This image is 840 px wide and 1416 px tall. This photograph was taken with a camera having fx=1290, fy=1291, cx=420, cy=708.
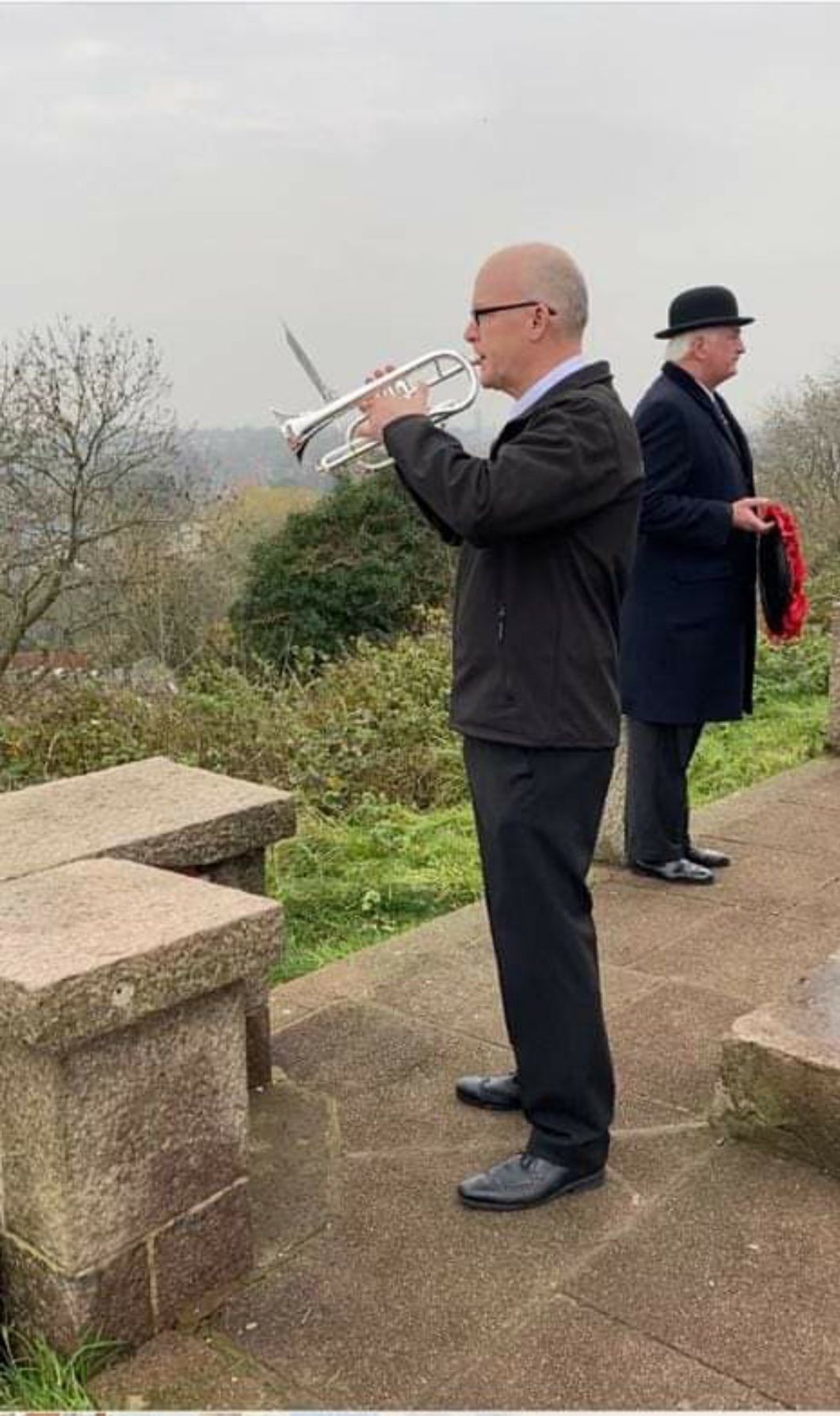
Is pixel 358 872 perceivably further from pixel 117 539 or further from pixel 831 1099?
pixel 117 539

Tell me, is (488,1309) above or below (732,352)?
below

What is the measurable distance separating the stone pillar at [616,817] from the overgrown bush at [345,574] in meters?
14.3

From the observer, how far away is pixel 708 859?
485 centimetres

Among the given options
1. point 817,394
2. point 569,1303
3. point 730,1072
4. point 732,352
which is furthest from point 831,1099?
point 817,394

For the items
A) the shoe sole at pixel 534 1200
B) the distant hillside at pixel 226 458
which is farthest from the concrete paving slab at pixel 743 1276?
the distant hillside at pixel 226 458

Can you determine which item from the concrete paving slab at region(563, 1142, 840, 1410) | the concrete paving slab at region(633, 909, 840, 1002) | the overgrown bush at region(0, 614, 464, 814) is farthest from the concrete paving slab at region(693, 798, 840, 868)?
the concrete paving slab at region(563, 1142, 840, 1410)

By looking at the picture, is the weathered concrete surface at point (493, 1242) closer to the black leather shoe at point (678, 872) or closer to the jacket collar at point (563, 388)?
the black leather shoe at point (678, 872)

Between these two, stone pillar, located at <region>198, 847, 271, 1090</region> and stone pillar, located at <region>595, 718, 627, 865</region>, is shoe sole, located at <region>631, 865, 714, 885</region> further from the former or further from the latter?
stone pillar, located at <region>198, 847, 271, 1090</region>

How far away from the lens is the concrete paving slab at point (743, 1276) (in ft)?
7.27

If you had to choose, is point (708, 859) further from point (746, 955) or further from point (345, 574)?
point (345, 574)

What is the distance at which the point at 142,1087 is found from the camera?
2188 millimetres

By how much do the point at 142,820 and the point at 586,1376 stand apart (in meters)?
1.46

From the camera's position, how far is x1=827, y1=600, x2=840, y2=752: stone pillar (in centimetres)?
636

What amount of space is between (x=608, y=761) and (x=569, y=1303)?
3.38 feet
